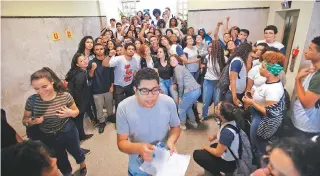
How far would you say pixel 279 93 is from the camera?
1.76 meters

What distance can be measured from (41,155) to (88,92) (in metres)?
1.91

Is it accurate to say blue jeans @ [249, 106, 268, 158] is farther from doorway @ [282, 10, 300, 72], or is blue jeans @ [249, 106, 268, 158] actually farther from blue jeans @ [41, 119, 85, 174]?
doorway @ [282, 10, 300, 72]

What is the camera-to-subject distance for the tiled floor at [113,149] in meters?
2.31

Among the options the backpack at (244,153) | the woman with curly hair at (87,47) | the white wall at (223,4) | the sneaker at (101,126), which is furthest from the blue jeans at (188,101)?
the white wall at (223,4)

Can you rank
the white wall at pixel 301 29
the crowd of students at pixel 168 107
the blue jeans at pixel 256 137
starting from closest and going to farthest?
the crowd of students at pixel 168 107 < the blue jeans at pixel 256 137 < the white wall at pixel 301 29

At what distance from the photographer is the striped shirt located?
5.60 ft

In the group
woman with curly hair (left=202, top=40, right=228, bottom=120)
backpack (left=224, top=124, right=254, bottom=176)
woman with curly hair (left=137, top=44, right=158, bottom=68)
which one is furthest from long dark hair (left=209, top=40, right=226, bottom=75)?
backpack (left=224, top=124, right=254, bottom=176)

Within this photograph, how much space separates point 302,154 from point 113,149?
2327 millimetres

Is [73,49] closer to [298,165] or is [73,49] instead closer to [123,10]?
[298,165]

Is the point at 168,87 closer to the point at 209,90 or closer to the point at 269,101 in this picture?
the point at 209,90

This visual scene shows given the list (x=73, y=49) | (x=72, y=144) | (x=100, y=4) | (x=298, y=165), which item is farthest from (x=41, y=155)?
(x=100, y=4)

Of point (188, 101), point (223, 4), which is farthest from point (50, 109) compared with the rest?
point (223, 4)

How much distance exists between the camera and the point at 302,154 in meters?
0.97

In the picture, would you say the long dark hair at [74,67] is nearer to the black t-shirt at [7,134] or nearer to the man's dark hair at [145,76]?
the black t-shirt at [7,134]
